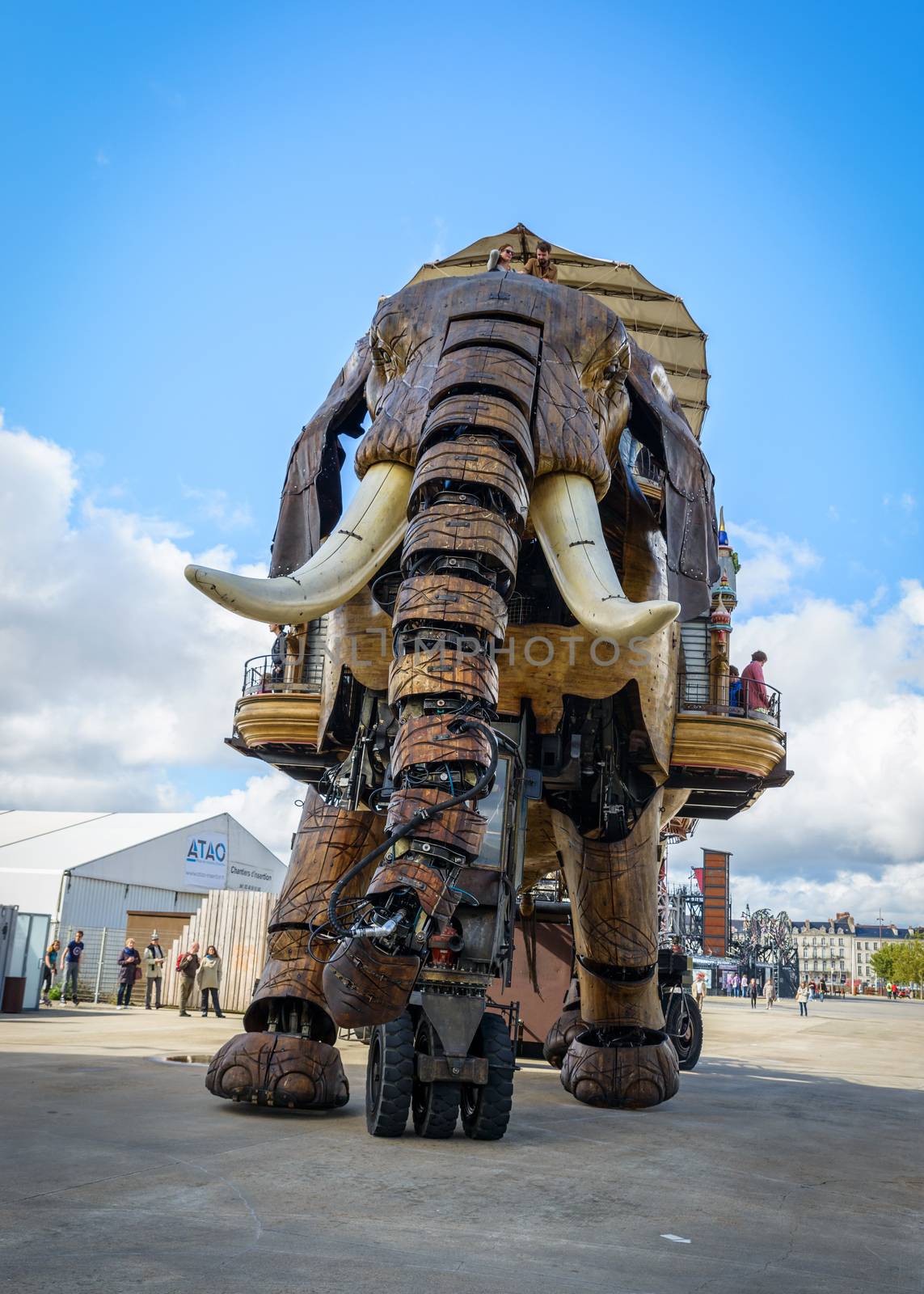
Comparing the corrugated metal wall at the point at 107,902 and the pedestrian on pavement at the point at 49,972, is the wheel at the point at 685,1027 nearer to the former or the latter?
the pedestrian on pavement at the point at 49,972

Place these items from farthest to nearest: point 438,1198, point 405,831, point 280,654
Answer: point 280,654 < point 405,831 < point 438,1198

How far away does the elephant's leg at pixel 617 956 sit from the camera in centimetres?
754

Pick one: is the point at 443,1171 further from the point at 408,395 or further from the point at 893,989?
the point at 893,989

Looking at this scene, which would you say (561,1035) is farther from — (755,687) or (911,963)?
(911,963)

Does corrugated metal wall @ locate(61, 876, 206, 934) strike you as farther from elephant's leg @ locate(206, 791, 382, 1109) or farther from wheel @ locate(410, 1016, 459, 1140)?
wheel @ locate(410, 1016, 459, 1140)

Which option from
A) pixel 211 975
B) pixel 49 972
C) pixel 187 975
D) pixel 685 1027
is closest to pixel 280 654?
pixel 685 1027

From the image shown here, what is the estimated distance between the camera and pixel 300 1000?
6.43 m

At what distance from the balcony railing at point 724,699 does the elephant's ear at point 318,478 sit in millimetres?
3034

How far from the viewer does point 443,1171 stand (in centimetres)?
471

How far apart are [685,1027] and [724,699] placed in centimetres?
465

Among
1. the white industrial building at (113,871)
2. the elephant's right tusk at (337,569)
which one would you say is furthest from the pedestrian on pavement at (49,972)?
the elephant's right tusk at (337,569)

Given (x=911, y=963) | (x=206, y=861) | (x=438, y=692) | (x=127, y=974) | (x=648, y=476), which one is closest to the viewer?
(x=438, y=692)

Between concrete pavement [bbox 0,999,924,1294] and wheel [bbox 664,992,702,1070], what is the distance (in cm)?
426

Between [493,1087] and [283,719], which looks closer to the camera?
[493,1087]
